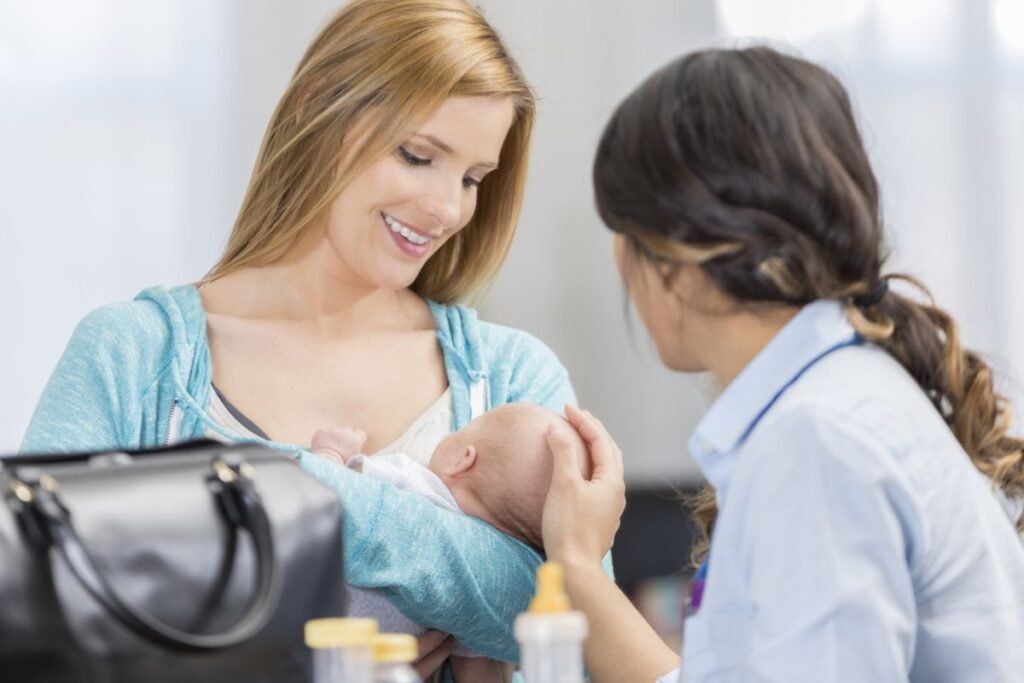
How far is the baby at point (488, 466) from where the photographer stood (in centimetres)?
166

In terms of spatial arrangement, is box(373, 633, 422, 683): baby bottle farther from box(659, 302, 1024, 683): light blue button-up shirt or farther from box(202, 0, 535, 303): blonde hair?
box(202, 0, 535, 303): blonde hair

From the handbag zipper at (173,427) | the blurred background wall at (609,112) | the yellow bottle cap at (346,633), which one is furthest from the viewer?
the blurred background wall at (609,112)

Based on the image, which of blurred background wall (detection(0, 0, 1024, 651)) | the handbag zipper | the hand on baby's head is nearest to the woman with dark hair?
the hand on baby's head

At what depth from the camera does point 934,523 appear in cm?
105

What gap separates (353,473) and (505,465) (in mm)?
208

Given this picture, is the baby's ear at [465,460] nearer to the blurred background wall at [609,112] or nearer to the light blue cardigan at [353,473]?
the light blue cardigan at [353,473]

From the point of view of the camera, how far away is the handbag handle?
103cm

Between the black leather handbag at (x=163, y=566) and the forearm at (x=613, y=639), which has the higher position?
the black leather handbag at (x=163, y=566)

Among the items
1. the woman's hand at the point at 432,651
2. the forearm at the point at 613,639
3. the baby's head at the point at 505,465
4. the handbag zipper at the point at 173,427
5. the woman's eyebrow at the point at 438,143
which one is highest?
the woman's eyebrow at the point at 438,143

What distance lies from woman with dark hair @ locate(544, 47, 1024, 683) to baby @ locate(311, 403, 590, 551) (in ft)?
1.45

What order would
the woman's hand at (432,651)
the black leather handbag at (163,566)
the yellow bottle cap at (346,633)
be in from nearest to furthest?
the yellow bottle cap at (346,633)
the black leather handbag at (163,566)
the woman's hand at (432,651)

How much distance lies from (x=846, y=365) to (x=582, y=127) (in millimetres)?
2467

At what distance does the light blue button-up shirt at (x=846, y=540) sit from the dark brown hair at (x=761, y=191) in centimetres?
5

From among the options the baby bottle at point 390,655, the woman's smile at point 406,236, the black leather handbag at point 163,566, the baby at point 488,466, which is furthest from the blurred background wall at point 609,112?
the baby bottle at point 390,655
